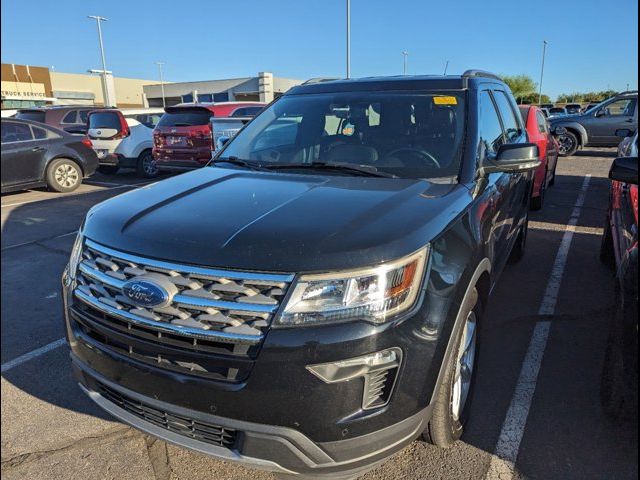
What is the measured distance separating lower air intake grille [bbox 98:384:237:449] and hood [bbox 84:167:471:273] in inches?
25.0

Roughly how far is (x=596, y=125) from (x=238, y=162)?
15361 mm

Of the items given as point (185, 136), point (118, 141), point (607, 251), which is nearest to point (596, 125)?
point (607, 251)

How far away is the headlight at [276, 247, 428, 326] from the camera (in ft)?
5.74

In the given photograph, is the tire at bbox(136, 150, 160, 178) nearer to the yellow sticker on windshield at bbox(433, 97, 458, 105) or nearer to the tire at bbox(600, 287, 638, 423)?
the yellow sticker on windshield at bbox(433, 97, 458, 105)

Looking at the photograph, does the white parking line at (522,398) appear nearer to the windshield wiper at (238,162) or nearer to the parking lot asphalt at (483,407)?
the parking lot asphalt at (483,407)

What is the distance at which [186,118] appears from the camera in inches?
415

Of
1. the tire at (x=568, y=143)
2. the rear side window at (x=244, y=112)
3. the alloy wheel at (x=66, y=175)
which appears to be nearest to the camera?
the alloy wheel at (x=66, y=175)

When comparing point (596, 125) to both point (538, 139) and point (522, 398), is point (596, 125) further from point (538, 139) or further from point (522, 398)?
point (522, 398)

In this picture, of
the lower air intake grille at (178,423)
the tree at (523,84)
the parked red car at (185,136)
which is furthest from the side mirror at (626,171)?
the tree at (523,84)

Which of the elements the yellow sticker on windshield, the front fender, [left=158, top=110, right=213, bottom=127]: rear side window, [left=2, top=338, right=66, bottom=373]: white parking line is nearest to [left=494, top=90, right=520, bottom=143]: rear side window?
the yellow sticker on windshield

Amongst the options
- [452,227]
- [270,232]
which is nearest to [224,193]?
[270,232]

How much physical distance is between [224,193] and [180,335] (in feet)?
3.07

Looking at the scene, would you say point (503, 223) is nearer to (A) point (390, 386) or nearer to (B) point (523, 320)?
(B) point (523, 320)

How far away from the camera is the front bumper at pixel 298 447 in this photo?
5.75 feet
